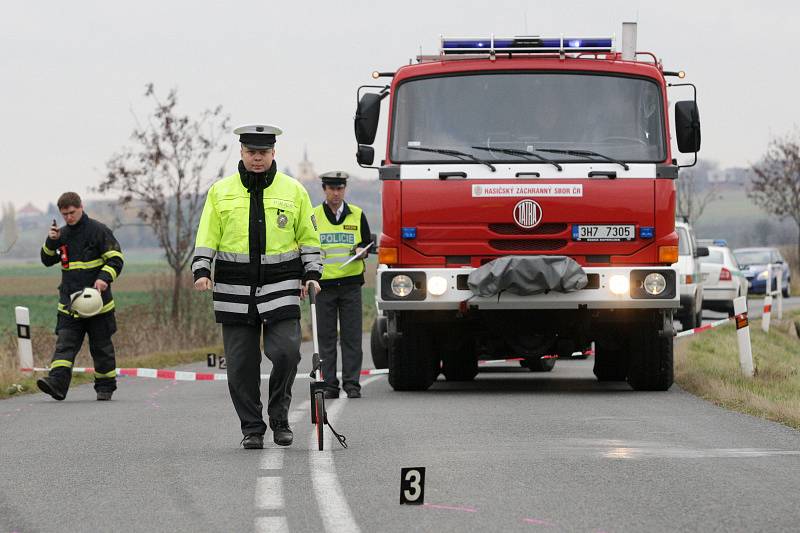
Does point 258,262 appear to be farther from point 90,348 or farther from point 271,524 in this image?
point 90,348

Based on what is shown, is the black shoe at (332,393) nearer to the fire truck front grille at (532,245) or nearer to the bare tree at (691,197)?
the fire truck front grille at (532,245)

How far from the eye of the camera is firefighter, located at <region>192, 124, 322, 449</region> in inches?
369

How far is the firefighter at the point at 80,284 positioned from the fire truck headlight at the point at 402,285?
107 inches

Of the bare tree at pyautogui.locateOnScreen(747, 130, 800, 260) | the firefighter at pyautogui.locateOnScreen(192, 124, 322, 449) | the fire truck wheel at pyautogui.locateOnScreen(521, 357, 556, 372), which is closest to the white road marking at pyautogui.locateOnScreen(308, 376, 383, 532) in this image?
the firefighter at pyautogui.locateOnScreen(192, 124, 322, 449)

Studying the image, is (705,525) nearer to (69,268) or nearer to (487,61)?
(487,61)

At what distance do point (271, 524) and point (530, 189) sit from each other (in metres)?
6.66

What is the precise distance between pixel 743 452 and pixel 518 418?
251 centimetres

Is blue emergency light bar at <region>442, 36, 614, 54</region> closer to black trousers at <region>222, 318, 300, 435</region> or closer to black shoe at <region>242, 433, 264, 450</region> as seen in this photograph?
black trousers at <region>222, 318, 300, 435</region>

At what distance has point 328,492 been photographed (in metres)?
7.41

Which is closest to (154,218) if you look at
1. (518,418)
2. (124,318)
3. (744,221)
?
(124,318)

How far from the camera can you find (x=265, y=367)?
20.0 metres

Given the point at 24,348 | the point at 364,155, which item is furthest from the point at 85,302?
the point at 24,348

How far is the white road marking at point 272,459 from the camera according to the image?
848 centimetres

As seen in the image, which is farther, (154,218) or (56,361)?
(154,218)
